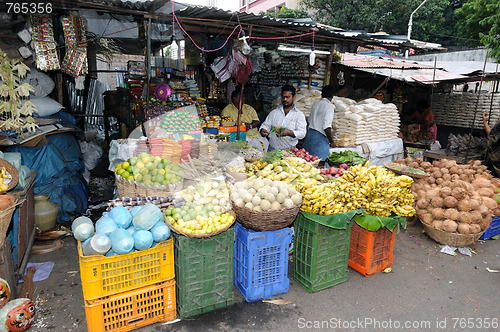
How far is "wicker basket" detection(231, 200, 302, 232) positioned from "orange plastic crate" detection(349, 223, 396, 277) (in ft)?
3.69

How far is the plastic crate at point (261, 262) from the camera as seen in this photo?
3094 mm

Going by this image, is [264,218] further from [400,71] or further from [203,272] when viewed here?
[400,71]

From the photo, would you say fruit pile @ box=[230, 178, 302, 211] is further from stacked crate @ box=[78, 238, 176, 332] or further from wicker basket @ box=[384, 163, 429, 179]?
wicker basket @ box=[384, 163, 429, 179]

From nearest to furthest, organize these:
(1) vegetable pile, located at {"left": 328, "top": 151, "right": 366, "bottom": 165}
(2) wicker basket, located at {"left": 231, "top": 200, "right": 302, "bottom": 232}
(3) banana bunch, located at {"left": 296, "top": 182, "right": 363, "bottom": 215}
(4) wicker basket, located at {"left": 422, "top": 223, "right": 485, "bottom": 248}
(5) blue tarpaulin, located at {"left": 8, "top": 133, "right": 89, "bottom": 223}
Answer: (2) wicker basket, located at {"left": 231, "top": 200, "right": 302, "bottom": 232}, (3) banana bunch, located at {"left": 296, "top": 182, "right": 363, "bottom": 215}, (4) wicker basket, located at {"left": 422, "top": 223, "right": 485, "bottom": 248}, (5) blue tarpaulin, located at {"left": 8, "top": 133, "right": 89, "bottom": 223}, (1) vegetable pile, located at {"left": 328, "top": 151, "right": 366, "bottom": 165}

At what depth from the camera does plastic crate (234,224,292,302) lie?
3094 millimetres

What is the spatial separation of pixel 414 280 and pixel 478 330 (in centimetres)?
83

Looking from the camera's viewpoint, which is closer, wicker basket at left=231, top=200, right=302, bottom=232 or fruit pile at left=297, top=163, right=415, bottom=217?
wicker basket at left=231, top=200, right=302, bottom=232

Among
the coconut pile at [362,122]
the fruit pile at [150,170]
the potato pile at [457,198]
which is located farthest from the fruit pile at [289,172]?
the coconut pile at [362,122]

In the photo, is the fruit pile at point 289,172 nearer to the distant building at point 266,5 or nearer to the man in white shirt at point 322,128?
Answer: the man in white shirt at point 322,128

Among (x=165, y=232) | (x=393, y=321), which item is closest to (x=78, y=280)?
(x=165, y=232)

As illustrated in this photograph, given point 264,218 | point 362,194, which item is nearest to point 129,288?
point 264,218

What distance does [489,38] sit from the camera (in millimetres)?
13562

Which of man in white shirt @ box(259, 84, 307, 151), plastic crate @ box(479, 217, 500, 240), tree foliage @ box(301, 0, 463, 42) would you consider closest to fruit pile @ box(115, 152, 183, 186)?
man in white shirt @ box(259, 84, 307, 151)

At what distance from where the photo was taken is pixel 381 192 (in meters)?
Answer: 3.61
